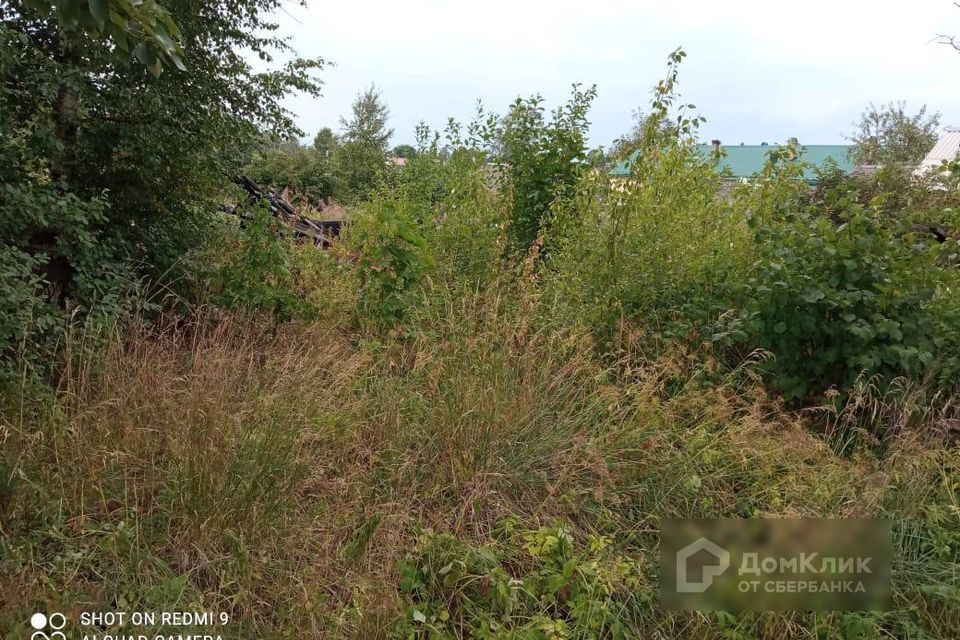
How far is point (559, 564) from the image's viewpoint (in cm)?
→ 259

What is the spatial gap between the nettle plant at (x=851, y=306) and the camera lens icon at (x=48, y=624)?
11.8ft

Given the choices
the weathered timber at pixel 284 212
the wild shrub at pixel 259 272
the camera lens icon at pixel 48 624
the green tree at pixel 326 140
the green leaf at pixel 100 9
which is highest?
the green tree at pixel 326 140

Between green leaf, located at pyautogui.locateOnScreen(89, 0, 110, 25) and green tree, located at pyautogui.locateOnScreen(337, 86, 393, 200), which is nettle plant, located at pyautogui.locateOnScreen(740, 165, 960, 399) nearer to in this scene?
green leaf, located at pyautogui.locateOnScreen(89, 0, 110, 25)

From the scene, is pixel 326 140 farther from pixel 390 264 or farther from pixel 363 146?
pixel 390 264

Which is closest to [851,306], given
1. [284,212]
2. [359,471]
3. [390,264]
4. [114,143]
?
[359,471]

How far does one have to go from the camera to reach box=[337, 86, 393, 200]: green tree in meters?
16.9

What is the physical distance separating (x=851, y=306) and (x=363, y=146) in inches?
715

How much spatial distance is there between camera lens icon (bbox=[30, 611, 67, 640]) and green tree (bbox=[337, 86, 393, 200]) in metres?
10.8

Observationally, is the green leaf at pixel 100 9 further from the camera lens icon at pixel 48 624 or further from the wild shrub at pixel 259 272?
the wild shrub at pixel 259 272

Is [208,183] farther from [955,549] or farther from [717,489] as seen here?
[955,549]

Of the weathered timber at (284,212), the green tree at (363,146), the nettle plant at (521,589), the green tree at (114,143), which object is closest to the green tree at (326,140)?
the green tree at (363,146)

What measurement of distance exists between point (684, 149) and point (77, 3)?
443 cm

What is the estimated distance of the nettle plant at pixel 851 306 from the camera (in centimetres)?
371

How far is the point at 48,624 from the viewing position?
2.14m
